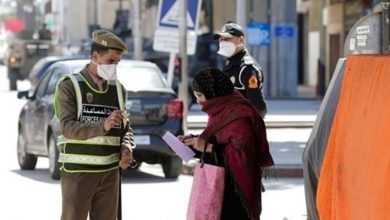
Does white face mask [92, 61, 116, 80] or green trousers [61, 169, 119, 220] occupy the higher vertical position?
white face mask [92, 61, 116, 80]

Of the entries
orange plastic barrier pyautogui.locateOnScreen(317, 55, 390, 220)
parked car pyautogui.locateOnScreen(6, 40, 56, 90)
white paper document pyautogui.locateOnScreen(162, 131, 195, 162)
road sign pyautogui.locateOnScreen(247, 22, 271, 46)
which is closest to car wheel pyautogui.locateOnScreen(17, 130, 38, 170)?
white paper document pyautogui.locateOnScreen(162, 131, 195, 162)

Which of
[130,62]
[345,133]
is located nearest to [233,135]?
[345,133]

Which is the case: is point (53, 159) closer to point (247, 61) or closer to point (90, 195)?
point (247, 61)

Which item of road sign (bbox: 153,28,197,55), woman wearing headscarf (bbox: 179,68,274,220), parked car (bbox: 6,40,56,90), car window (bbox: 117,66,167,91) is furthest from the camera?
parked car (bbox: 6,40,56,90)

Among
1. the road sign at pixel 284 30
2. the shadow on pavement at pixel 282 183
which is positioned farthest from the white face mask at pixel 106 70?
the road sign at pixel 284 30

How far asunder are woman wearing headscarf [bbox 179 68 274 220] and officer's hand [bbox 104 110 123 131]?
475mm

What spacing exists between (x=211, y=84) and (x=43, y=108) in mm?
9255

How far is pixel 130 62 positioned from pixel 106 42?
8901 millimetres

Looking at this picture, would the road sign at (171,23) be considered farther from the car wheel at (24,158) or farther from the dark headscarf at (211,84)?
the dark headscarf at (211,84)

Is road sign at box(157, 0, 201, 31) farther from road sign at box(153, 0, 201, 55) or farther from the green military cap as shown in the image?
the green military cap

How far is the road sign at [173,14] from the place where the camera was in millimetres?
19922

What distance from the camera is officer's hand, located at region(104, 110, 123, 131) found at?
22.8 feet

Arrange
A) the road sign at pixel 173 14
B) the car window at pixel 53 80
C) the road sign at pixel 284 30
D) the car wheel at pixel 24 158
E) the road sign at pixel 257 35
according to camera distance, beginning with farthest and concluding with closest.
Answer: the road sign at pixel 284 30
the road sign at pixel 257 35
the road sign at pixel 173 14
the car wheel at pixel 24 158
the car window at pixel 53 80

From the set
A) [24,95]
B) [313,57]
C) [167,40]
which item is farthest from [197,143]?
[313,57]
